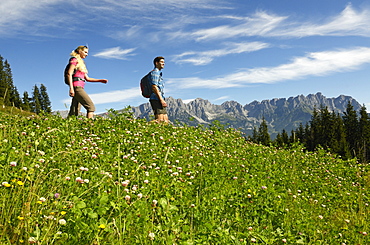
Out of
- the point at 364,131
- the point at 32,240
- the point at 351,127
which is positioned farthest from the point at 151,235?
the point at 351,127

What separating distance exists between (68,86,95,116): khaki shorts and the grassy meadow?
1.04 m

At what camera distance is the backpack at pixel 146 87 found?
41.7 feet

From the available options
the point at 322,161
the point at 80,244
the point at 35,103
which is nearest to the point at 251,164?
the point at 322,161

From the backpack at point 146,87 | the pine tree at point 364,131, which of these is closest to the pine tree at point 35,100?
the backpack at point 146,87

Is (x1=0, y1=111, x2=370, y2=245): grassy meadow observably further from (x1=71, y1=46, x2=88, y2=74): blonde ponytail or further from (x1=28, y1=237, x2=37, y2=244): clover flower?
(x1=71, y1=46, x2=88, y2=74): blonde ponytail

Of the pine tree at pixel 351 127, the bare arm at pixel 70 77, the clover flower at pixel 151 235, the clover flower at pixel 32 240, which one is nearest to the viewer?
the clover flower at pixel 32 240

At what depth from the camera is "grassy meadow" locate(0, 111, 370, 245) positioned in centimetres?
315

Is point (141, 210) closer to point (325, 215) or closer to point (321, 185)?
point (325, 215)

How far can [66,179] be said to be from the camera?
4.05 metres

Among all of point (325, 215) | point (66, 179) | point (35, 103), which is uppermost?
point (35, 103)

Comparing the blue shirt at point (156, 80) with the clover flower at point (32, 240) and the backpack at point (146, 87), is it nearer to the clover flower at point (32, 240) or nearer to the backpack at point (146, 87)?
the backpack at point (146, 87)

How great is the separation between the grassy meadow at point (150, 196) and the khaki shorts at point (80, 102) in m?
1.04

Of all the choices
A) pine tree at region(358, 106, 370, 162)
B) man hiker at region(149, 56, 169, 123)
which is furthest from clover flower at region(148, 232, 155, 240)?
pine tree at region(358, 106, 370, 162)

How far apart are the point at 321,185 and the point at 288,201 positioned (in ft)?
10.2
